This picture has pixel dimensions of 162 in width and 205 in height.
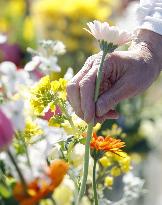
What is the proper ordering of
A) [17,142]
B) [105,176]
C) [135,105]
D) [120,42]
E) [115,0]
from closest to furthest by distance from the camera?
[17,142] → [120,42] → [105,176] → [135,105] → [115,0]

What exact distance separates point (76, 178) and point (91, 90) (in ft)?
0.45

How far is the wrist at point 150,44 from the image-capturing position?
4.06ft

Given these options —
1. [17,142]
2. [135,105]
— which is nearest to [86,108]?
[17,142]

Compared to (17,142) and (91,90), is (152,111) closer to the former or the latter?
(91,90)

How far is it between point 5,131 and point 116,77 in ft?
1.57

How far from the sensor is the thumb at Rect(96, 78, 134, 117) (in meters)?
1.05

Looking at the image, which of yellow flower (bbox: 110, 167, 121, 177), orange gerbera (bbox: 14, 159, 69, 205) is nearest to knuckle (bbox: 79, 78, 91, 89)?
yellow flower (bbox: 110, 167, 121, 177)

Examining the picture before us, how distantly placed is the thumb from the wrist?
0.11 metres

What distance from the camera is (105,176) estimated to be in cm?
123

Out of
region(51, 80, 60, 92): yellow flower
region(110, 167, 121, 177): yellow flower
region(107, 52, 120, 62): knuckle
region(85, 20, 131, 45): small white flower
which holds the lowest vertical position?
region(110, 167, 121, 177): yellow flower

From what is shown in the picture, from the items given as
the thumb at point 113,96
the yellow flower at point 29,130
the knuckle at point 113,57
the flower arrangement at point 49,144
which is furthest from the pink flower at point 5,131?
the knuckle at point 113,57

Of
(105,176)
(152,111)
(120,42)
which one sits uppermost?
(120,42)

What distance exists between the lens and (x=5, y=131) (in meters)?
0.70

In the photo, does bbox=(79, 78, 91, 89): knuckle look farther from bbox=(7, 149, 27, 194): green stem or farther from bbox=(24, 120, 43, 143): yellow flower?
bbox=(7, 149, 27, 194): green stem
